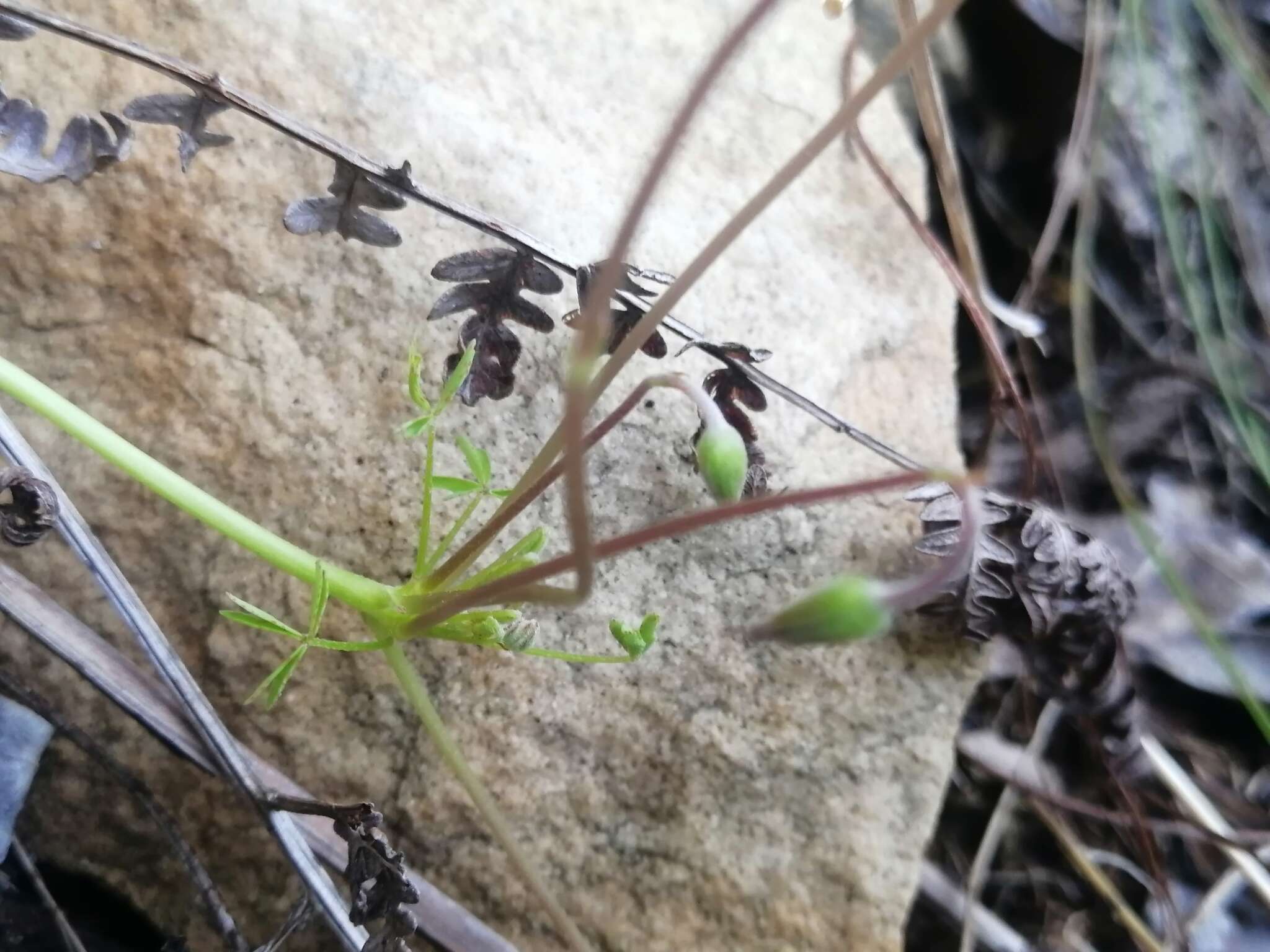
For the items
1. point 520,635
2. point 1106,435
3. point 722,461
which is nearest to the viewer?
point 722,461

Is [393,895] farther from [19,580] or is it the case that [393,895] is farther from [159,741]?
[19,580]

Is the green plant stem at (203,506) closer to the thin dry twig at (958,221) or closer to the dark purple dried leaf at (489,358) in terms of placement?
the dark purple dried leaf at (489,358)

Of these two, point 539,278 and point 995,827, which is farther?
point 995,827

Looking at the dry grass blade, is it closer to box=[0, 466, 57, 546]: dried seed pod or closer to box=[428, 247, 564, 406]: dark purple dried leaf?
box=[0, 466, 57, 546]: dried seed pod

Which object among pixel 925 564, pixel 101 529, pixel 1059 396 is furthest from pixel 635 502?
pixel 1059 396

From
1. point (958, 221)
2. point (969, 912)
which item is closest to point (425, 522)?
point (958, 221)

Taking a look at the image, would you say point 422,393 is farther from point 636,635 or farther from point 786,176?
point 786,176

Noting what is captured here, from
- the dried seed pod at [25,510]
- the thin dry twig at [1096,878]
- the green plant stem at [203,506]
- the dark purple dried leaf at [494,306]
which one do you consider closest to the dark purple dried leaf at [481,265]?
the dark purple dried leaf at [494,306]

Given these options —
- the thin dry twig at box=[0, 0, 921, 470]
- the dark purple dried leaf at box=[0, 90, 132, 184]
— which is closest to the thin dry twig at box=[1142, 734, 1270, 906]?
the thin dry twig at box=[0, 0, 921, 470]
